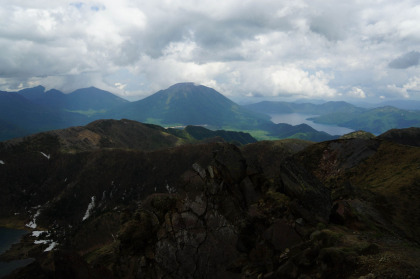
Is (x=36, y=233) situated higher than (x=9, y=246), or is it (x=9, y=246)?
(x=36, y=233)

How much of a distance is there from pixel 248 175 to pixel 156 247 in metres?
14.0

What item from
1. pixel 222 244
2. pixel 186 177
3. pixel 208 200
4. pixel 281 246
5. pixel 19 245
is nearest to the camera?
pixel 281 246

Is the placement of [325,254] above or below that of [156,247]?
above

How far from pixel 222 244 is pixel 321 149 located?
66.2 m

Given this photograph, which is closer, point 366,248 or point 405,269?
point 405,269

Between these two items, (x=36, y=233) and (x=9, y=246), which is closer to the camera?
(x=9, y=246)

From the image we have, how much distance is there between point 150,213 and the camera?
108 ft

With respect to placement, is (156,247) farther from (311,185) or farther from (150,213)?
(311,185)

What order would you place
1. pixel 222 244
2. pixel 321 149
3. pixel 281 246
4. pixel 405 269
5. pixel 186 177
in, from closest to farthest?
1. pixel 405 269
2. pixel 281 246
3. pixel 222 244
4. pixel 186 177
5. pixel 321 149

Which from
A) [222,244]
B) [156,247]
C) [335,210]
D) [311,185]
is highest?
[311,185]

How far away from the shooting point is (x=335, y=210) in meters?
27.4

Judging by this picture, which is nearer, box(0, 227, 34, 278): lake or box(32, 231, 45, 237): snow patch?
box(0, 227, 34, 278): lake

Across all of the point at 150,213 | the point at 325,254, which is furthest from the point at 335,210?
the point at 150,213

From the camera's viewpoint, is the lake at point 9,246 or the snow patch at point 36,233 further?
the snow patch at point 36,233
